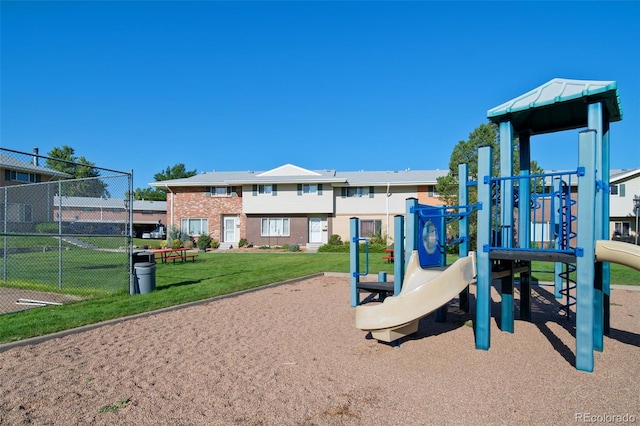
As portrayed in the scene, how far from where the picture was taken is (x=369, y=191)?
31641 millimetres

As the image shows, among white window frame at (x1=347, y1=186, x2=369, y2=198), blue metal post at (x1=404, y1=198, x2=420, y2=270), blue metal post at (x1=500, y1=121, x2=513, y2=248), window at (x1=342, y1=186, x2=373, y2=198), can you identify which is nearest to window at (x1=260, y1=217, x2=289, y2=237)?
window at (x1=342, y1=186, x2=373, y2=198)

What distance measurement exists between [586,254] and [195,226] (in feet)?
103

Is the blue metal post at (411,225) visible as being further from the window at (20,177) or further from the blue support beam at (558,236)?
the window at (20,177)

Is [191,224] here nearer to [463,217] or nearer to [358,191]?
[358,191]

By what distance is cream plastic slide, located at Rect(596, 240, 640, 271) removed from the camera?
4.95m

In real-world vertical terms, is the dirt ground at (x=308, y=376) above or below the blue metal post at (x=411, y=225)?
below

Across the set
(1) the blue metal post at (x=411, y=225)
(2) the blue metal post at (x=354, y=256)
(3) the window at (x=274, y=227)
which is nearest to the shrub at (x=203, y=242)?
(3) the window at (x=274, y=227)

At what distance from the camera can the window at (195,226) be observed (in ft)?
109

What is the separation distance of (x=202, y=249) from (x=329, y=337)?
25299 millimetres

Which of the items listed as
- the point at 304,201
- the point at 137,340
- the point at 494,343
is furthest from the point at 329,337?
the point at 304,201

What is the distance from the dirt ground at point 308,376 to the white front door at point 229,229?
26.0 meters

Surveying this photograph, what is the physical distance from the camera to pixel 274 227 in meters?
32.3

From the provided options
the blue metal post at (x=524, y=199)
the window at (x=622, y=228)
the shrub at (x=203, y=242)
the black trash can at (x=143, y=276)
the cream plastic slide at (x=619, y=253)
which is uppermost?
the blue metal post at (x=524, y=199)

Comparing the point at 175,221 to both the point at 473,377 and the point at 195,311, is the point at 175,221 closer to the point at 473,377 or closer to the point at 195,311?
the point at 195,311
